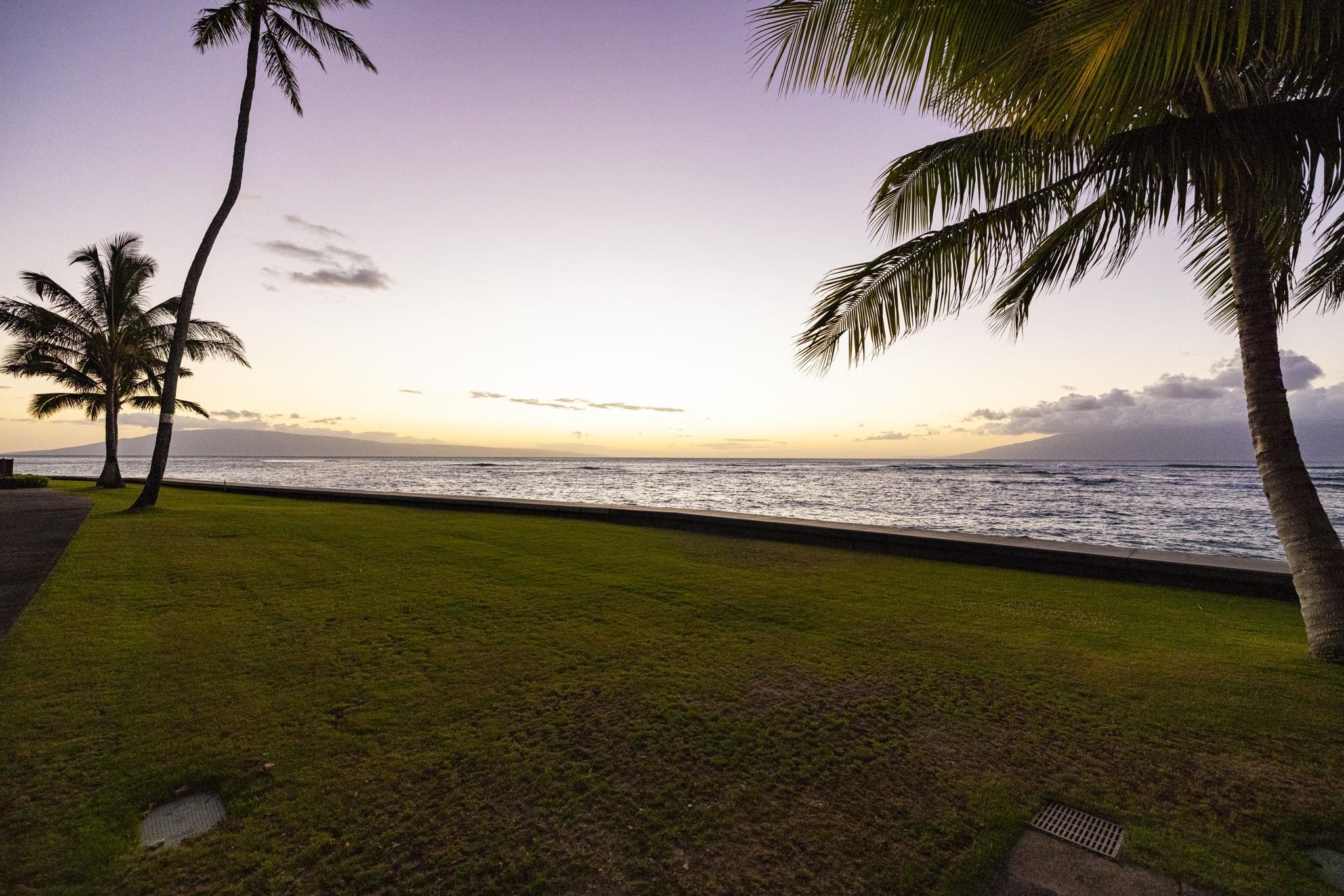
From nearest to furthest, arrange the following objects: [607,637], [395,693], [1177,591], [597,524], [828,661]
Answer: [395,693] → [828,661] → [607,637] → [1177,591] → [597,524]

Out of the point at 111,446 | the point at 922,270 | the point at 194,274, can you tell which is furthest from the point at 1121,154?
the point at 111,446

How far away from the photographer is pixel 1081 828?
228 centimetres

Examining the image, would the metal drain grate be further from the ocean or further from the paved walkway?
the ocean

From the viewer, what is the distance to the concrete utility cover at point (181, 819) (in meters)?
2.15

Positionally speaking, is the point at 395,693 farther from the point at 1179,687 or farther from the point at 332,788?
the point at 1179,687

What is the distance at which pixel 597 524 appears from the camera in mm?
11281

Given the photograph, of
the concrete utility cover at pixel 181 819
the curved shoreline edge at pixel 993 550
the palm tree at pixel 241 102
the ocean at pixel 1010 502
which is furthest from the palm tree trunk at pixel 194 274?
the concrete utility cover at pixel 181 819

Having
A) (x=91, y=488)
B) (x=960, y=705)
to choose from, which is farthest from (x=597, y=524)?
(x=91, y=488)

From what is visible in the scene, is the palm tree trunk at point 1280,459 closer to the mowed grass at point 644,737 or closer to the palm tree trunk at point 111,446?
the mowed grass at point 644,737

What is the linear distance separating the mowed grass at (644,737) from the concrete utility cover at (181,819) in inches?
2.5

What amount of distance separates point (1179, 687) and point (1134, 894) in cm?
232

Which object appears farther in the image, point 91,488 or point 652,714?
point 91,488

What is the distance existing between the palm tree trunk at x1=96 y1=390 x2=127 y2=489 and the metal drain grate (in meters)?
27.6

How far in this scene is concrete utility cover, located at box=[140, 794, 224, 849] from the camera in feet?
7.05
